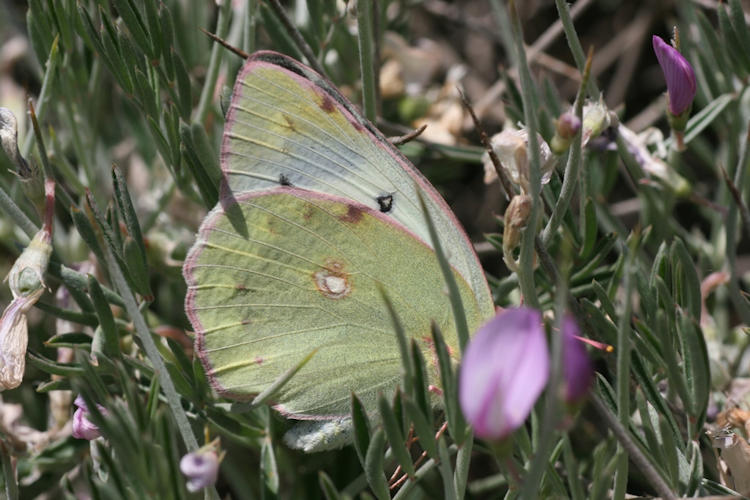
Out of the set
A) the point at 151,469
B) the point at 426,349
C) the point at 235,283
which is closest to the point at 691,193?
the point at 426,349

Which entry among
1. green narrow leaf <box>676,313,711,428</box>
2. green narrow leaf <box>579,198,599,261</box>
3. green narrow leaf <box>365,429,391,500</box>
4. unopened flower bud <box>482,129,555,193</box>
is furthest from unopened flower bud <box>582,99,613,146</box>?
green narrow leaf <box>365,429,391,500</box>

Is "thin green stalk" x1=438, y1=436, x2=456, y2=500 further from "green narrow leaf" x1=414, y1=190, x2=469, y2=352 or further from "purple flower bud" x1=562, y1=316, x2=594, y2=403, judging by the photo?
"purple flower bud" x1=562, y1=316, x2=594, y2=403

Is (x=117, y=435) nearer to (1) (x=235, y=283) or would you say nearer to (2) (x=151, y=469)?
(2) (x=151, y=469)

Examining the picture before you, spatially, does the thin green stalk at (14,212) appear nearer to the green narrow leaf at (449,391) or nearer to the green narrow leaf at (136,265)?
the green narrow leaf at (136,265)

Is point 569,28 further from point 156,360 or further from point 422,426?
point 156,360

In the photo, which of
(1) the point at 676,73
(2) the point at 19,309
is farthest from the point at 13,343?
(1) the point at 676,73

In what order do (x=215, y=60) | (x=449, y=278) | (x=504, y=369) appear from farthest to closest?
(x=215, y=60), (x=449, y=278), (x=504, y=369)
